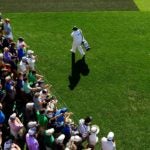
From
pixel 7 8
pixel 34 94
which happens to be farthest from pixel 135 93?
pixel 7 8

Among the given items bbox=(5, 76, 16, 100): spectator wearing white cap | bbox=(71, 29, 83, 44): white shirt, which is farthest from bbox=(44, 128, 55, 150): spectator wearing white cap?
bbox=(71, 29, 83, 44): white shirt

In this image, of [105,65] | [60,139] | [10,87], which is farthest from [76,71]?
[60,139]

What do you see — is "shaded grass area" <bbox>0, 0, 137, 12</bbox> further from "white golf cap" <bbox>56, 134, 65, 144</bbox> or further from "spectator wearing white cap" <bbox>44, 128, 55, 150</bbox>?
"white golf cap" <bbox>56, 134, 65, 144</bbox>

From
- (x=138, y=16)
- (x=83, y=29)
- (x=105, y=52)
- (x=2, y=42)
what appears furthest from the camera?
(x=138, y=16)

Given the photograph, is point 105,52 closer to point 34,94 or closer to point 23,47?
point 23,47

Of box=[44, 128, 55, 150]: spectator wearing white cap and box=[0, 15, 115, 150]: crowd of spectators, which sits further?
box=[0, 15, 115, 150]: crowd of spectators

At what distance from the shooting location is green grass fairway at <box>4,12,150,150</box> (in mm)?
19577

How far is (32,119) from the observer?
17250 mm

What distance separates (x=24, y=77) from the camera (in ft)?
61.7

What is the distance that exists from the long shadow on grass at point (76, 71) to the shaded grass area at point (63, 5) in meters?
7.47

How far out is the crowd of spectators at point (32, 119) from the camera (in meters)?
15.8

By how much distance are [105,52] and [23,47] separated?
5.40 m

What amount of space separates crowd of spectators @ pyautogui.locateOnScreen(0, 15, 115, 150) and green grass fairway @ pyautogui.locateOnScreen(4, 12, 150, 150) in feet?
7.17

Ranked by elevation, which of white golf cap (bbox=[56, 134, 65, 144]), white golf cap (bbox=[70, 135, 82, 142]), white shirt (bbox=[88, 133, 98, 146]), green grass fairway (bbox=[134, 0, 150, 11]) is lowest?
white shirt (bbox=[88, 133, 98, 146])
